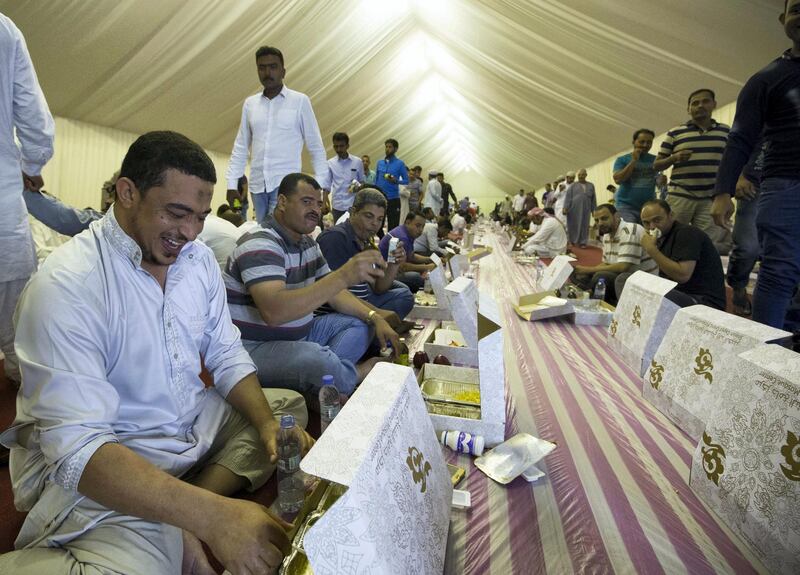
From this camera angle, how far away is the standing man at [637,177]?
345 centimetres

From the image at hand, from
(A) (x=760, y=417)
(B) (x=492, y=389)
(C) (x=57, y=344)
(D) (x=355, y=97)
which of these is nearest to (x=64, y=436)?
(C) (x=57, y=344)

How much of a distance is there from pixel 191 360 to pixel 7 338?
1.09m

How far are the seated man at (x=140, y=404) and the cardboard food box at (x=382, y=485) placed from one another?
0.68ft

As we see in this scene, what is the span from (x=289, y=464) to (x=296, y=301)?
0.57m

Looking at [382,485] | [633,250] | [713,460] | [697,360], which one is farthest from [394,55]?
[382,485]

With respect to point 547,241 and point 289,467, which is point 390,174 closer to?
point 547,241

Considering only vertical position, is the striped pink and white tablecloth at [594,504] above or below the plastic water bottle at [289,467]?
above

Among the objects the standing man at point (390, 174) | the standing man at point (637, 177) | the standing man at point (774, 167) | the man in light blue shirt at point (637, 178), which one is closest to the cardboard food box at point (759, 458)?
the standing man at point (774, 167)

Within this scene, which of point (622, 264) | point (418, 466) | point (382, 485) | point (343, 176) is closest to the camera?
point (382, 485)

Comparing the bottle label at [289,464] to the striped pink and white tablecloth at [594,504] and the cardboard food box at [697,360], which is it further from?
the cardboard food box at [697,360]

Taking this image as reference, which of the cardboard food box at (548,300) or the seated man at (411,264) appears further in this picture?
the seated man at (411,264)

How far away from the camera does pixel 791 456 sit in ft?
2.08

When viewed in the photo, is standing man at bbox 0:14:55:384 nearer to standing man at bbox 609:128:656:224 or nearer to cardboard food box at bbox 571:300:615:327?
cardboard food box at bbox 571:300:615:327

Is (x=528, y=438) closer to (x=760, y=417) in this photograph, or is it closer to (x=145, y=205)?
(x=760, y=417)
